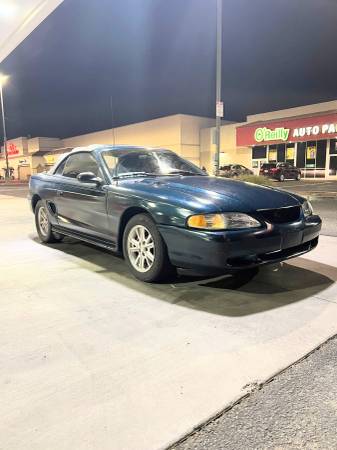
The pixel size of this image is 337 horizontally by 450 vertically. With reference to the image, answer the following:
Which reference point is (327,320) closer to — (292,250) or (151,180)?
(292,250)

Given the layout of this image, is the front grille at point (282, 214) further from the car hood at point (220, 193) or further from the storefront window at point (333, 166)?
the storefront window at point (333, 166)

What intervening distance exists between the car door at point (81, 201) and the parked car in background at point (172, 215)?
0.04 feet

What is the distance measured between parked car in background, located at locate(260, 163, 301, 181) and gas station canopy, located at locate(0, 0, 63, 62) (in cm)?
1821

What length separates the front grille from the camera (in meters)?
3.45

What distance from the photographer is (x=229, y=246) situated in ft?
10.4

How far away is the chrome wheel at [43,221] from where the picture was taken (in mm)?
5731

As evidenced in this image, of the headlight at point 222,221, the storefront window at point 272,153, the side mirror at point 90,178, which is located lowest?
the headlight at point 222,221

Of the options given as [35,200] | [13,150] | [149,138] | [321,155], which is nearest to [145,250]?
[35,200]

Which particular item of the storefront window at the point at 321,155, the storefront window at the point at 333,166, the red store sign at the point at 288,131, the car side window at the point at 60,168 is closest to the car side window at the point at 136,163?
the car side window at the point at 60,168

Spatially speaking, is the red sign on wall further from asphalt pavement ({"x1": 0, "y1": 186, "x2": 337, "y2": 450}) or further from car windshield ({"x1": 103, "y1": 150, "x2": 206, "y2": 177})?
asphalt pavement ({"x1": 0, "y1": 186, "x2": 337, "y2": 450})

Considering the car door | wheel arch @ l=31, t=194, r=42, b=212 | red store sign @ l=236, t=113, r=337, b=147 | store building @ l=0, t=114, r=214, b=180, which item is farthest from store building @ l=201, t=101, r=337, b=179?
the car door

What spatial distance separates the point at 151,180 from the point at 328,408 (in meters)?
2.88

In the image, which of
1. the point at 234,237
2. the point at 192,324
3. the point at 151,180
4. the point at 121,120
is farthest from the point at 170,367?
the point at 121,120

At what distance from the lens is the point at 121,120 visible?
185 ft
